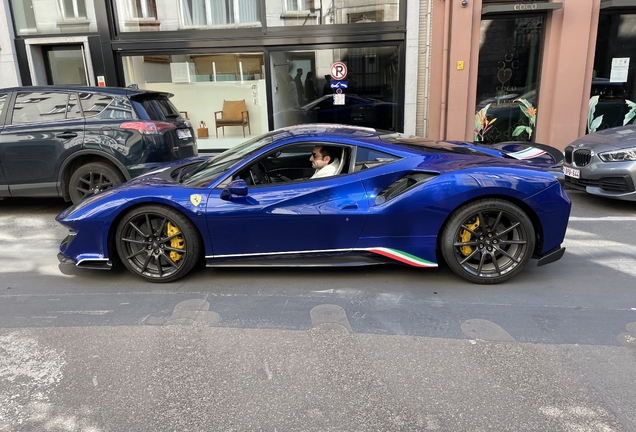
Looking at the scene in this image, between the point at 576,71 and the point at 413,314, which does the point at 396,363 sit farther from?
the point at 576,71

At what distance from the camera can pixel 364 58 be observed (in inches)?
409

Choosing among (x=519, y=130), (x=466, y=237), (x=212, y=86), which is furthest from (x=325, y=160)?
(x=212, y=86)

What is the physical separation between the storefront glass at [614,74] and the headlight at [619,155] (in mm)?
4621

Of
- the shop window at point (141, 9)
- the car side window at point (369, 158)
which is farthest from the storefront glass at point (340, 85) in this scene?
the car side window at point (369, 158)

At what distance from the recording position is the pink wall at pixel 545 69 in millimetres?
9523

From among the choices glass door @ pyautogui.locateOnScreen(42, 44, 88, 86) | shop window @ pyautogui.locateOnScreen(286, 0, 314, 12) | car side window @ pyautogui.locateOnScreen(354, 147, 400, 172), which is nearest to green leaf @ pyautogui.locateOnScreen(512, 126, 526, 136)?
shop window @ pyautogui.locateOnScreen(286, 0, 314, 12)

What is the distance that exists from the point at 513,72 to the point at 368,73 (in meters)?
3.18

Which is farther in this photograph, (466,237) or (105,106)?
(105,106)

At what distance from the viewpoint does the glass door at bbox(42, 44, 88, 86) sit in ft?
36.3

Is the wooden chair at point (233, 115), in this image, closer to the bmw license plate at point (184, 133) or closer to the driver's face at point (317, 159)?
the bmw license plate at point (184, 133)

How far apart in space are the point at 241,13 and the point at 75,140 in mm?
5936

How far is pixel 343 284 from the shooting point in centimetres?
403

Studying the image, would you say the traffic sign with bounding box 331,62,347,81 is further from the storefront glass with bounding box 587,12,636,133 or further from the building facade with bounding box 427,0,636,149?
the storefront glass with bounding box 587,12,636,133

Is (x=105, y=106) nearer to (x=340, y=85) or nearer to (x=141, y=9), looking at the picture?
(x=340, y=85)
